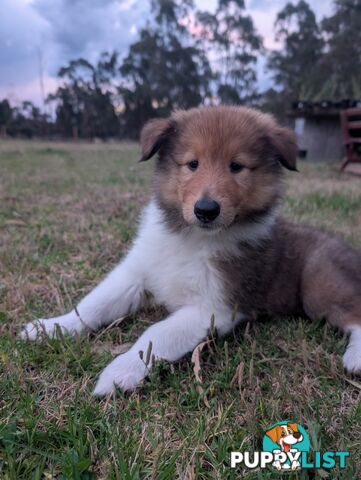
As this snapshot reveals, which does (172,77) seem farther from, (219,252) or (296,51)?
(219,252)

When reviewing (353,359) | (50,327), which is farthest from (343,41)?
(50,327)

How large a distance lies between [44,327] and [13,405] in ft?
1.79

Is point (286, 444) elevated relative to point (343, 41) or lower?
lower

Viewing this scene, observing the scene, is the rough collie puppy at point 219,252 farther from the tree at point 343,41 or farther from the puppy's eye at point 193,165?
the tree at point 343,41

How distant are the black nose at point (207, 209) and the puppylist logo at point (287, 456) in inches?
42.7

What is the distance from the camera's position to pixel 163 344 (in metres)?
2.10

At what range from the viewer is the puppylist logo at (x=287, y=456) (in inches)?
58.4

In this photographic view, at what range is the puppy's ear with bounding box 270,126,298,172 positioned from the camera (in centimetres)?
252

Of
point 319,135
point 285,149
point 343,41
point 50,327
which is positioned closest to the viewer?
point 50,327

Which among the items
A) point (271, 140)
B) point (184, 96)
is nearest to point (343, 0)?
point (184, 96)

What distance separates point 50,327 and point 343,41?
3391cm

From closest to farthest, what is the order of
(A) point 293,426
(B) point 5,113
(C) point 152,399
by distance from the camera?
1. (A) point 293,426
2. (C) point 152,399
3. (B) point 5,113

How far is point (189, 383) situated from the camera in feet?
6.44

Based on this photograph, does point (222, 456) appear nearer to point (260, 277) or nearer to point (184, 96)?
point (260, 277)
